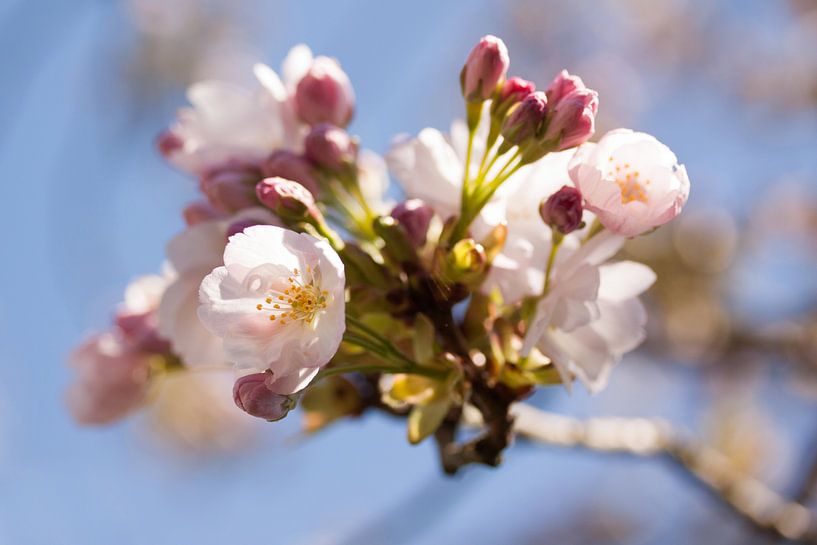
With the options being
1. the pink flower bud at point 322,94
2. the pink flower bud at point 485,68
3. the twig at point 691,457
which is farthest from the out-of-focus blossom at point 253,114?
the twig at point 691,457

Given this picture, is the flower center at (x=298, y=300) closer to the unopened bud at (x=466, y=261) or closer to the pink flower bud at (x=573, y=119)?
the unopened bud at (x=466, y=261)

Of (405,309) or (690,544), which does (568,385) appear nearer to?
(405,309)

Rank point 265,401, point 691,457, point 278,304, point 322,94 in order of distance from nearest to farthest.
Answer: point 265,401
point 278,304
point 322,94
point 691,457

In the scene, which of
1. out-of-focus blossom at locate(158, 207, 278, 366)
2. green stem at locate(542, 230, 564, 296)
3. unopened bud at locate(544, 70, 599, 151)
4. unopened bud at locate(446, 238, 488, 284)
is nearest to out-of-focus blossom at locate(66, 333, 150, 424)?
out-of-focus blossom at locate(158, 207, 278, 366)

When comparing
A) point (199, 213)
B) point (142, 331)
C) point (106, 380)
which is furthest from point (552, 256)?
point (106, 380)

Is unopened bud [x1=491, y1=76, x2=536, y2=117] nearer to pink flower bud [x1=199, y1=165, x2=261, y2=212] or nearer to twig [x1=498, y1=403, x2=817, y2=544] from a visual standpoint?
pink flower bud [x1=199, y1=165, x2=261, y2=212]

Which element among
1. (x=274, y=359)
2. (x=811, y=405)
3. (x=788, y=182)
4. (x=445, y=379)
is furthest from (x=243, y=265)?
(x=788, y=182)

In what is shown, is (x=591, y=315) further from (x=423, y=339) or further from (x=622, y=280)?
(x=423, y=339)
